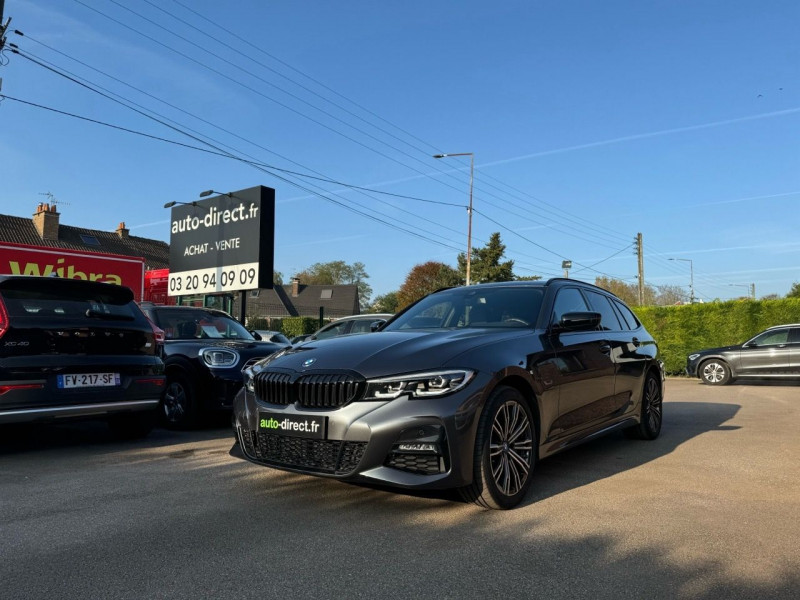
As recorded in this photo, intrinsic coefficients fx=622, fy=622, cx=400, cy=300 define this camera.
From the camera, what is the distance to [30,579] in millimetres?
2812

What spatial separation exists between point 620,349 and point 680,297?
235 ft

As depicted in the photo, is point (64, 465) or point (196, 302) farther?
point (196, 302)

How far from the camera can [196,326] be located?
809 cm

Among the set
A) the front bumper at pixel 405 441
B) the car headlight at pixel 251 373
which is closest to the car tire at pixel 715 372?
the front bumper at pixel 405 441

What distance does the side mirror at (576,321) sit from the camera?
4.62m

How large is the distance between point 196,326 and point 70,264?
7099mm

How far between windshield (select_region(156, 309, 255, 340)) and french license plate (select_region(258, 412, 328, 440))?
4.27 meters

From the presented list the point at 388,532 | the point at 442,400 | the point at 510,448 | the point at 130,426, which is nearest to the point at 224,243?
the point at 130,426

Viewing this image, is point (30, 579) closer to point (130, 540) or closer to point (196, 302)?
point (130, 540)

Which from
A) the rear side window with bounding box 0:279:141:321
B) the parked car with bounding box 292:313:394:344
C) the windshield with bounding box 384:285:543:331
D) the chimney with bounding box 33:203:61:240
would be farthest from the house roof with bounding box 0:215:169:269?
the windshield with bounding box 384:285:543:331

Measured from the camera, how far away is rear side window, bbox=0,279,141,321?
5.50m

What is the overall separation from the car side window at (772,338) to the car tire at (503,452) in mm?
13247

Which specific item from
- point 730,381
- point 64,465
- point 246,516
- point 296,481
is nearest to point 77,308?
point 64,465

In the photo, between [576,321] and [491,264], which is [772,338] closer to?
[576,321]
